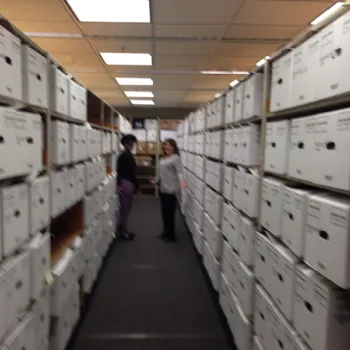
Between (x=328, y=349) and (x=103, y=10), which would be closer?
(x=328, y=349)

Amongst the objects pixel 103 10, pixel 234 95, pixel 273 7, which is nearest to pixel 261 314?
pixel 234 95

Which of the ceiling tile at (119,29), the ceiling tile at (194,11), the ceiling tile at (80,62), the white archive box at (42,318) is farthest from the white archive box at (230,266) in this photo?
the ceiling tile at (80,62)

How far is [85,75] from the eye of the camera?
233 inches

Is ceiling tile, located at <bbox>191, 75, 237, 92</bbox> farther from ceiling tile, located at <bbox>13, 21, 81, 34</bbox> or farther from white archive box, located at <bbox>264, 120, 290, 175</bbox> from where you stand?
white archive box, located at <bbox>264, 120, 290, 175</bbox>

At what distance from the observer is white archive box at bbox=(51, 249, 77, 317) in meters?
2.07

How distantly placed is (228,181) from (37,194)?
1.49 meters

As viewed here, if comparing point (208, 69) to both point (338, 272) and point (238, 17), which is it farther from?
point (338, 272)

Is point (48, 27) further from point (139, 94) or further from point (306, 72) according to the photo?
point (139, 94)


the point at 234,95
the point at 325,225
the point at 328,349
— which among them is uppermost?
the point at 234,95

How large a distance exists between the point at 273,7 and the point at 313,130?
2.08 meters

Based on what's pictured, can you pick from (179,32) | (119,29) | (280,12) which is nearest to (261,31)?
(280,12)

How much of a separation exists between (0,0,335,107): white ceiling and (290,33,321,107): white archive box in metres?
1.65

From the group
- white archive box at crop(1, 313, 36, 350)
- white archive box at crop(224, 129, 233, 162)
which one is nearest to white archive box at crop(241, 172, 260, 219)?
white archive box at crop(224, 129, 233, 162)

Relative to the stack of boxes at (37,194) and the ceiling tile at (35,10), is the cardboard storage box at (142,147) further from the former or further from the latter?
the stack of boxes at (37,194)
